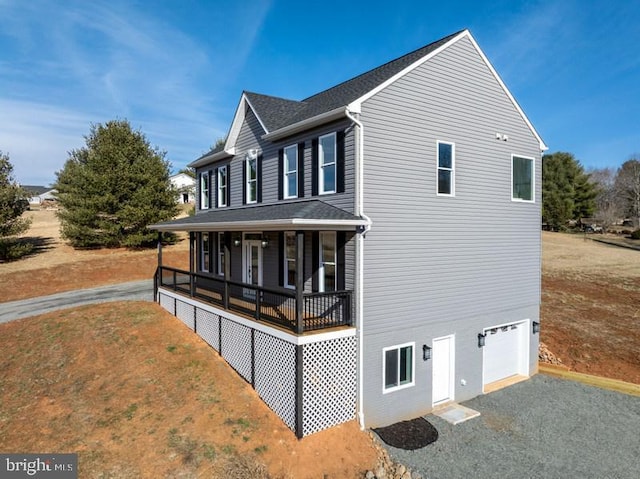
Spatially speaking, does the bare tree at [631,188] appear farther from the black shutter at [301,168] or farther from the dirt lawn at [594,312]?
the black shutter at [301,168]

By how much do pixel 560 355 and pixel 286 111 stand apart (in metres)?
15.6

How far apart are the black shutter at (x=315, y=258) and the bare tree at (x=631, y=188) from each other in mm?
65701

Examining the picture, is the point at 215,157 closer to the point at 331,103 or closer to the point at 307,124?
the point at 307,124

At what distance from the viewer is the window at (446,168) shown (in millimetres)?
11836

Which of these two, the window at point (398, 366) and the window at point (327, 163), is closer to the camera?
the window at point (398, 366)

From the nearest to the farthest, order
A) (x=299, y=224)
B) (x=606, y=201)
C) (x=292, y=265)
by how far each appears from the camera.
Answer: (x=299, y=224)
(x=292, y=265)
(x=606, y=201)

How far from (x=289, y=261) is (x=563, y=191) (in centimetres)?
5369

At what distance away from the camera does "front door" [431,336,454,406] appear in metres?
11.8

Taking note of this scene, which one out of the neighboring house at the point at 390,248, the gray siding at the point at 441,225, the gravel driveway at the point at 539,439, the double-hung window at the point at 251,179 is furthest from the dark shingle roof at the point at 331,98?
the gravel driveway at the point at 539,439

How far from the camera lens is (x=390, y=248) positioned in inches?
423

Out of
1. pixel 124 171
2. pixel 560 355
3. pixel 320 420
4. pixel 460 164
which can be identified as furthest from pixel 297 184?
pixel 124 171

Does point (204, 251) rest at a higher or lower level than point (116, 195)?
lower

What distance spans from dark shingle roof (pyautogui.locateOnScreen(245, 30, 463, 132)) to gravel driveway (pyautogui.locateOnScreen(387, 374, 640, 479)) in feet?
32.2

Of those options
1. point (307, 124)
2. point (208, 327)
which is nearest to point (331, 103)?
point (307, 124)
